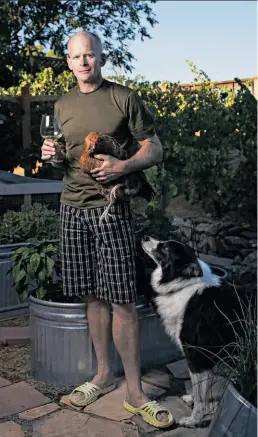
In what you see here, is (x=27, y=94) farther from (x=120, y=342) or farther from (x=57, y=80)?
(x=120, y=342)

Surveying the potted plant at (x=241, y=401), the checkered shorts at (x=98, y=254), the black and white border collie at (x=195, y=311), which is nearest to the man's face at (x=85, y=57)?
the checkered shorts at (x=98, y=254)

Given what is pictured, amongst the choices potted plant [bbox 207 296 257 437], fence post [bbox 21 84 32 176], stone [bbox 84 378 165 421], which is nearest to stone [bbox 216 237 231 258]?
fence post [bbox 21 84 32 176]

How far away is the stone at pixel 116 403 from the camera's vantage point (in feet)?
9.11

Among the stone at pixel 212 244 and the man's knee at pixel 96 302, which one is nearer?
the man's knee at pixel 96 302

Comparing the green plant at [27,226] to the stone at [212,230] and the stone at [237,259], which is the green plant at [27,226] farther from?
the stone at [212,230]

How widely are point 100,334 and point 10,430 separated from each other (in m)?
0.65

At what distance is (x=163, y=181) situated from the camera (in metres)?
4.34

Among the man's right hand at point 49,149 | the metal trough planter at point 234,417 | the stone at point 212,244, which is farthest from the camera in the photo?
the stone at point 212,244

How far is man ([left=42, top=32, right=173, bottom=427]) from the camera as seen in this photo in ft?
8.49

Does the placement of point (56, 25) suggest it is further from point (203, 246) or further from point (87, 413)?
point (87, 413)

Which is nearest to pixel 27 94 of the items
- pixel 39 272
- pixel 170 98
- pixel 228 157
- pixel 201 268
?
pixel 170 98

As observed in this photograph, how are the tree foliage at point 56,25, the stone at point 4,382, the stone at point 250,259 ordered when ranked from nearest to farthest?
A: the stone at point 4,382
the stone at point 250,259
the tree foliage at point 56,25

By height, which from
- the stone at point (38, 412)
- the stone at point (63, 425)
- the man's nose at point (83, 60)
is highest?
the man's nose at point (83, 60)

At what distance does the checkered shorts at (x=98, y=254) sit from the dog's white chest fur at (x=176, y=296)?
0.21 meters
